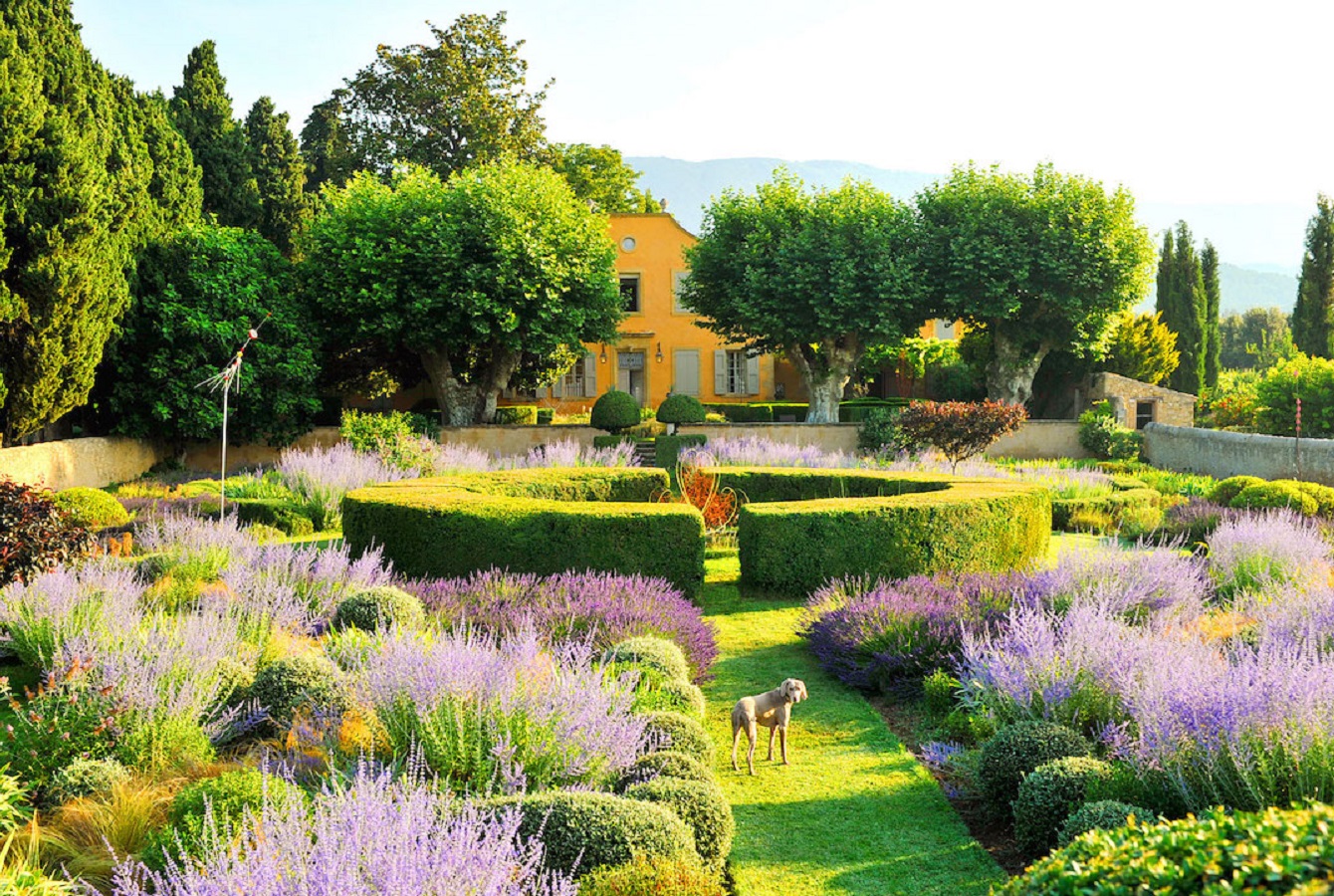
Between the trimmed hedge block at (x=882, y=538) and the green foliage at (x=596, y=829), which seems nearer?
the green foliage at (x=596, y=829)

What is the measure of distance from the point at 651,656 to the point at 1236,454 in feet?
52.4

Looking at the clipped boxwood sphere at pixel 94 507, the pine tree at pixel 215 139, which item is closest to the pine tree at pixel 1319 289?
the pine tree at pixel 215 139

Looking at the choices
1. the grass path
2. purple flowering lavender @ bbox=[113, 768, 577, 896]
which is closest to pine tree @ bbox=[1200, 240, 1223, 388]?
the grass path

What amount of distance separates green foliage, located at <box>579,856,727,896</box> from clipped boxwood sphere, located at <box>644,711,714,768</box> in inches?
43.0

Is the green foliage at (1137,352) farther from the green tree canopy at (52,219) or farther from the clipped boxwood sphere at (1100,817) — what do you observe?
the clipped boxwood sphere at (1100,817)

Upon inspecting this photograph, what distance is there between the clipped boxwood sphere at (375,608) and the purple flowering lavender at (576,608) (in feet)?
0.68

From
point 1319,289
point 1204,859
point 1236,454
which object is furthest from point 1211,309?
point 1204,859

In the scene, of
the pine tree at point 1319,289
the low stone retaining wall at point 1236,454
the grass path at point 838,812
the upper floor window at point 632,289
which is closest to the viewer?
the grass path at point 838,812

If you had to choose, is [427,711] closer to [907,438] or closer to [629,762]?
[629,762]

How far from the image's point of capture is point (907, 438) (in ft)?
58.9

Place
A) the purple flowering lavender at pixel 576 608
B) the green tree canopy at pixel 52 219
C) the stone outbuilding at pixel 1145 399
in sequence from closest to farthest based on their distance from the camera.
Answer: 1. the purple flowering lavender at pixel 576 608
2. the green tree canopy at pixel 52 219
3. the stone outbuilding at pixel 1145 399

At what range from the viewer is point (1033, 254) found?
1040 inches

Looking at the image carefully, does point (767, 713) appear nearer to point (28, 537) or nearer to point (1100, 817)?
point (1100, 817)

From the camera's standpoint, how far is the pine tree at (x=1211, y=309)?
111ft
